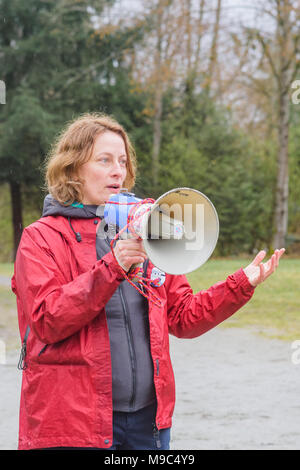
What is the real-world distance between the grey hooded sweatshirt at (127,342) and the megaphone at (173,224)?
0.61 feet

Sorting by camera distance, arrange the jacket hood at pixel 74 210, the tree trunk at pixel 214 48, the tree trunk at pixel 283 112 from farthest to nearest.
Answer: the tree trunk at pixel 214 48 < the tree trunk at pixel 283 112 < the jacket hood at pixel 74 210

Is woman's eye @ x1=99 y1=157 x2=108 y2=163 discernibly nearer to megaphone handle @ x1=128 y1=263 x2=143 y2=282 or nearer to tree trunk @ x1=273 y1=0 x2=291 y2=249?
megaphone handle @ x1=128 y1=263 x2=143 y2=282

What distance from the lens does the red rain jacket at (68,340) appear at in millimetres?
2088

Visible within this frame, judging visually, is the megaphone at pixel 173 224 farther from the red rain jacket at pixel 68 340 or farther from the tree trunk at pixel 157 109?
the tree trunk at pixel 157 109

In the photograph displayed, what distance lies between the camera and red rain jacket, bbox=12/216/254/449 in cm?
209

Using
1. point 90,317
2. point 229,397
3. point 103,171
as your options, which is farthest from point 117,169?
point 229,397

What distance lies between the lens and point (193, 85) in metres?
28.0

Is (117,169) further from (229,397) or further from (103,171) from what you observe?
(229,397)

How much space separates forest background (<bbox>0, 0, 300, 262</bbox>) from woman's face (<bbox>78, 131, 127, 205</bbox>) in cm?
2129

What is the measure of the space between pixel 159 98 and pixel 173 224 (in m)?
24.6

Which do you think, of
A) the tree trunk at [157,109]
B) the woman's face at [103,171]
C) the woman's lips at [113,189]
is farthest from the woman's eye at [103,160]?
the tree trunk at [157,109]

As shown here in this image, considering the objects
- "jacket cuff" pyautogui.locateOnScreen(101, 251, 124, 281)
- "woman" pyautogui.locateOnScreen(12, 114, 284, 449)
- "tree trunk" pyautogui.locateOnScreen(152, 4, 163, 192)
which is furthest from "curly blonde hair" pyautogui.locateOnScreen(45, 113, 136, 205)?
"tree trunk" pyautogui.locateOnScreen(152, 4, 163, 192)

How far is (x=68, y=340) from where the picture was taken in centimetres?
220
